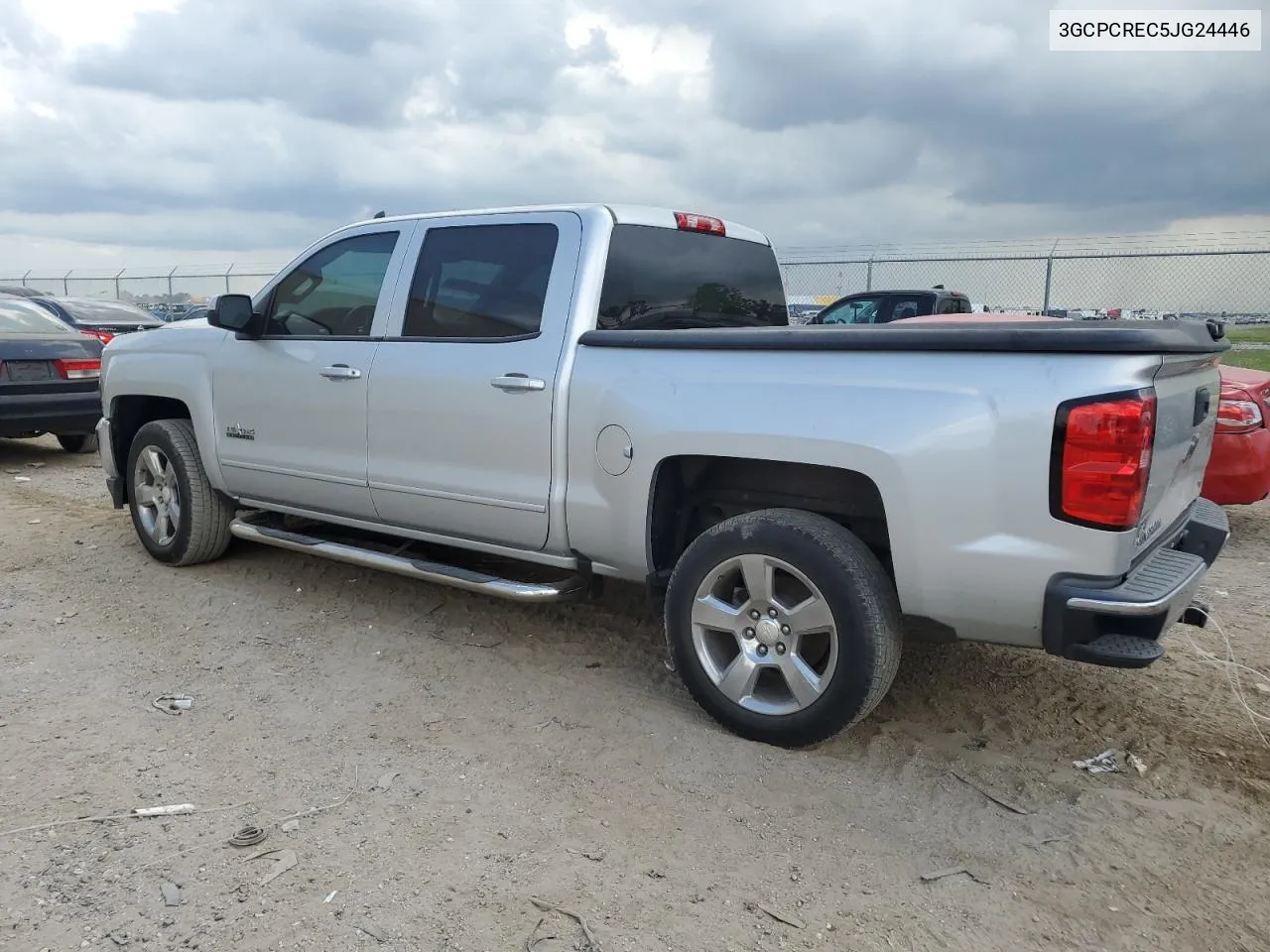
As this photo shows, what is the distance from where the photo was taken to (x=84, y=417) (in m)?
9.08

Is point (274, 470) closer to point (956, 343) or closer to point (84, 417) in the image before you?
point (956, 343)

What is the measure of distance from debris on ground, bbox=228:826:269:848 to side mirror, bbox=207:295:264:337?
2.78 metres

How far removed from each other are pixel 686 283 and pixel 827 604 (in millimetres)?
1806

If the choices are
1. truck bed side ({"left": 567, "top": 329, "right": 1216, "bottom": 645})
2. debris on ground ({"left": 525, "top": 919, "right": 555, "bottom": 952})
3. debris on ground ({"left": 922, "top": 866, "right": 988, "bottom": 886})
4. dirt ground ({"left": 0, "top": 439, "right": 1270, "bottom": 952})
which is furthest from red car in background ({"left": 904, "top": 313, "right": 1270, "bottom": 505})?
debris on ground ({"left": 525, "top": 919, "right": 555, "bottom": 952})

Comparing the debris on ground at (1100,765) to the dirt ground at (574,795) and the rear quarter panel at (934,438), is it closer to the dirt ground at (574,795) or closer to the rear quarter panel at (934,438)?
the dirt ground at (574,795)

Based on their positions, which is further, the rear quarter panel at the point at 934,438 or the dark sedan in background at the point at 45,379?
the dark sedan in background at the point at 45,379

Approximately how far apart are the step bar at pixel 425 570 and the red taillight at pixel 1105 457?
1997mm

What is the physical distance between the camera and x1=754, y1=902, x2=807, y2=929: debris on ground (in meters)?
2.57

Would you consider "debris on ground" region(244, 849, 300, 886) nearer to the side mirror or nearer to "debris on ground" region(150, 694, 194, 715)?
"debris on ground" region(150, 694, 194, 715)

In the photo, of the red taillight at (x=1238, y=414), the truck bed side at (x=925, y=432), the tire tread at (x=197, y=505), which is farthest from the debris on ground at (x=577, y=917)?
the red taillight at (x=1238, y=414)

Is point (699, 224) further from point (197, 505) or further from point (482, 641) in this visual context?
point (197, 505)

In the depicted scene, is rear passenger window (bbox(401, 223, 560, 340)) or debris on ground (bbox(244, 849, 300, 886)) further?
rear passenger window (bbox(401, 223, 560, 340))

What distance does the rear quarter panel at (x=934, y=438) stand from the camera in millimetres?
2873

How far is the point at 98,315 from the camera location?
13602mm
